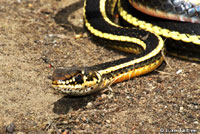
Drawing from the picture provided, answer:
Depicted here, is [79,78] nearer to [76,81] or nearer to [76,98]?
[76,81]

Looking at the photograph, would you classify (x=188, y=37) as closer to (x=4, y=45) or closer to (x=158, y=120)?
(x=158, y=120)

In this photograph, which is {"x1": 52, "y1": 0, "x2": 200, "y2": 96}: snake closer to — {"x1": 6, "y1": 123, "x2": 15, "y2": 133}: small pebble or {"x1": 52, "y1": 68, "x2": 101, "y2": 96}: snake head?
{"x1": 52, "y1": 68, "x2": 101, "y2": 96}: snake head

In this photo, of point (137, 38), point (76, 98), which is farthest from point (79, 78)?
point (137, 38)

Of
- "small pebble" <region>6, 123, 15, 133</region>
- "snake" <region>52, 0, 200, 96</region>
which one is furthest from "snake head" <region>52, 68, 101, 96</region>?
"small pebble" <region>6, 123, 15, 133</region>

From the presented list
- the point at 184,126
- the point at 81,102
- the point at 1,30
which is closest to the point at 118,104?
the point at 81,102

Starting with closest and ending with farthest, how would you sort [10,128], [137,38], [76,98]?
[10,128] < [76,98] < [137,38]

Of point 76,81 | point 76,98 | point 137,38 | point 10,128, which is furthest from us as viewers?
point 137,38

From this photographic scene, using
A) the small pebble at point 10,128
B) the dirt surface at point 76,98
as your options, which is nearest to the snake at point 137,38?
the dirt surface at point 76,98

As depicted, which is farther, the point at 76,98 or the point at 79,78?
the point at 76,98
